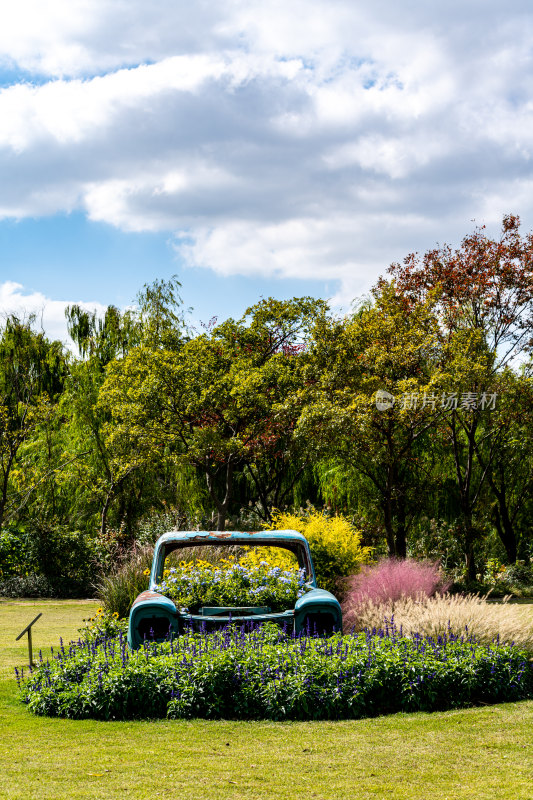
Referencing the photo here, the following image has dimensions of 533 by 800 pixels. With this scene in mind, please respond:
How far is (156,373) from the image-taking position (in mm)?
17859

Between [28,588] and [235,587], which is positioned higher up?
[235,587]

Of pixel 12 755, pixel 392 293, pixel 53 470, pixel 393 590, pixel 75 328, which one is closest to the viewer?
pixel 12 755

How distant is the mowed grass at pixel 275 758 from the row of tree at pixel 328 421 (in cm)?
979

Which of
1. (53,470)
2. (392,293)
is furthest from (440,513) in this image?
(53,470)

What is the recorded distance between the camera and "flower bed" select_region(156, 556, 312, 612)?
346 inches

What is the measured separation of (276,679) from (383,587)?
4.19 meters

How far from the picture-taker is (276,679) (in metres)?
6.52

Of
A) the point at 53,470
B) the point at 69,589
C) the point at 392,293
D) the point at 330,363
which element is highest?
the point at 392,293

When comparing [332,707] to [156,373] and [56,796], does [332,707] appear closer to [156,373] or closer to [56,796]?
[56,796]

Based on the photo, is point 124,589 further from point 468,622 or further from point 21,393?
point 21,393

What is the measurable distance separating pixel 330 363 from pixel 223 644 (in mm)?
10663

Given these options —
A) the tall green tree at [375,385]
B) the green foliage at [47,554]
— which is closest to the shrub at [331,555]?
the tall green tree at [375,385]

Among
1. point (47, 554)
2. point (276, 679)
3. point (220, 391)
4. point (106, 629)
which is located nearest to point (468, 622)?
point (276, 679)

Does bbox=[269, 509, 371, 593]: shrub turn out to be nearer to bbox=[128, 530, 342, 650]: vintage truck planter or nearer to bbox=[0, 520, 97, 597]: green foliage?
bbox=[128, 530, 342, 650]: vintage truck planter
